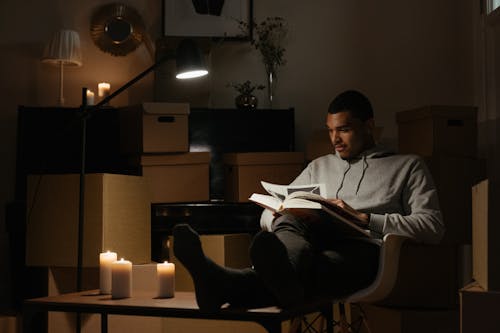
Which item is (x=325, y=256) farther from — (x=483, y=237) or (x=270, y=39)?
(x=270, y=39)

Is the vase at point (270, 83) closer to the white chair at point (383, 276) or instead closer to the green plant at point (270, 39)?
the green plant at point (270, 39)

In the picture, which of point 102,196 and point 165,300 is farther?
point 102,196

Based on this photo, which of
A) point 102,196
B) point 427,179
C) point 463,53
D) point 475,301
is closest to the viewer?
point 475,301

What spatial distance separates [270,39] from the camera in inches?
165

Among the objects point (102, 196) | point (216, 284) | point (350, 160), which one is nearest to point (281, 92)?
point (350, 160)

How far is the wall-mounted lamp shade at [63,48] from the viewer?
3920 mm

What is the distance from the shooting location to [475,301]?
2.14 meters

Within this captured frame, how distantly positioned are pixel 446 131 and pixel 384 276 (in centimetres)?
119

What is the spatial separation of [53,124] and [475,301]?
2.34 m

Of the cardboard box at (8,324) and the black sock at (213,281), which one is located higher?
the black sock at (213,281)

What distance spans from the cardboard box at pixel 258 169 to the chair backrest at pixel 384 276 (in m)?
1.23

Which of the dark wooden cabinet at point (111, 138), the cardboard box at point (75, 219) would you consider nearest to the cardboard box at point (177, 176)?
the dark wooden cabinet at point (111, 138)

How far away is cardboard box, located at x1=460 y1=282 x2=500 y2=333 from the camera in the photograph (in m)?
2.11

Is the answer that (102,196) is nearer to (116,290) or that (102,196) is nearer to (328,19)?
(116,290)
